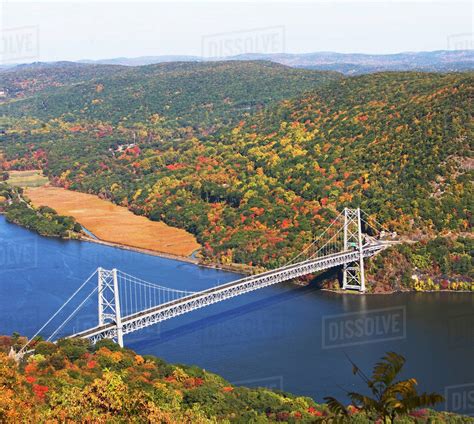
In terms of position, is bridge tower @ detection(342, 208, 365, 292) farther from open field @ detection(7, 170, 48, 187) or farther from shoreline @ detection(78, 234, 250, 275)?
open field @ detection(7, 170, 48, 187)

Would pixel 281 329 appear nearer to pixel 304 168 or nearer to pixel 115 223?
pixel 304 168

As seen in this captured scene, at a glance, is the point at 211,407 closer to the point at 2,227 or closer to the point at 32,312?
the point at 32,312

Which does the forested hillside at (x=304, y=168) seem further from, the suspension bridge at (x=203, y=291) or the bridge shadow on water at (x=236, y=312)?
the bridge shadow on water at (x=236, y=312)

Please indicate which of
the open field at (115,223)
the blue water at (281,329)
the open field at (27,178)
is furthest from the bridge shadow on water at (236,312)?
the open field at (27,178)

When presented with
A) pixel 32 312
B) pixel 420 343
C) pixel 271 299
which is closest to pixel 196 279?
pixel 271 299

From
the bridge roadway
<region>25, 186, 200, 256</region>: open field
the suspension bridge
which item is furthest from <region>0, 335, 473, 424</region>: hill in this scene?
<region>25, 186, 200, 256</region>: open field
